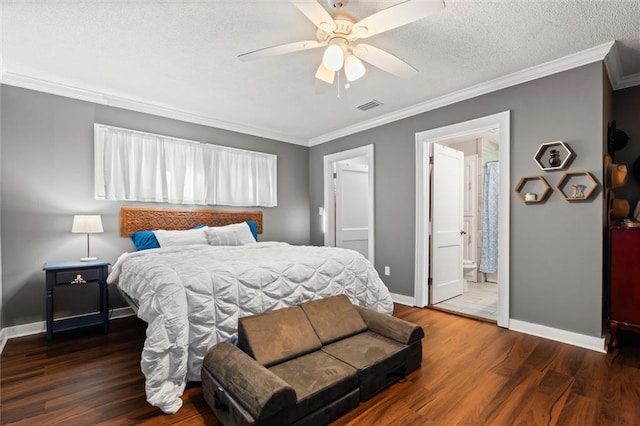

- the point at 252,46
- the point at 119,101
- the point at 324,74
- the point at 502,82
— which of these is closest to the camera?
the point at 324,74

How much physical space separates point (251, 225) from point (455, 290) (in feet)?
10.4

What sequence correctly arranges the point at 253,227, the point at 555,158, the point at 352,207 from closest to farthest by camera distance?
1. the point at 555,158
2. the point at 253,227
3. the point at 352,207

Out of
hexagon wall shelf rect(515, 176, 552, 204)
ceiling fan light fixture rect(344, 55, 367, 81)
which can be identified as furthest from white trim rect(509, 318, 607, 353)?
ceiling fan light fixture rect(344, 55, 367, 81)

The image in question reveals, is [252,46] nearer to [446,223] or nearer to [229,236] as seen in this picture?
[229,236]

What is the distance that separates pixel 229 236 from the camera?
12.6ft

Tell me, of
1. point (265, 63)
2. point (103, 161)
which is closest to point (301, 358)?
point (265, 63)

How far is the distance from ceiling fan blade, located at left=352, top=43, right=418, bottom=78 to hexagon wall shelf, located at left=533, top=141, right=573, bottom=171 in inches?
64.3

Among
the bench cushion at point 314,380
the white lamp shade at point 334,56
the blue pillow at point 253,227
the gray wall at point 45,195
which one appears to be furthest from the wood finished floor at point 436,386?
the white lamp shade at point 334,56

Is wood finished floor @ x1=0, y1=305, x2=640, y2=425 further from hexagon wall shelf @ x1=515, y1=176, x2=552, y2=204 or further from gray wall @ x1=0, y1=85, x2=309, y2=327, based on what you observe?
hexagon wall shelf @ x1=515, y1=176, x2=552, y2=204

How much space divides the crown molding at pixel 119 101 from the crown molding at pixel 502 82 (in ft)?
6.01

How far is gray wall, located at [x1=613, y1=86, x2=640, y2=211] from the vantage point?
307 centimetres

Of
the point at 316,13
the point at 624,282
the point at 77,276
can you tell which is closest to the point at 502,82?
the point at 624,282

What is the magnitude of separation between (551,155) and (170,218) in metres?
4.34

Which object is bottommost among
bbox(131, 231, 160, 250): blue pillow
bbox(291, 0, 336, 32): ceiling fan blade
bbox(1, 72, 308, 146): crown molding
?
bbox(131, 231, 160, 250): blue pillow
